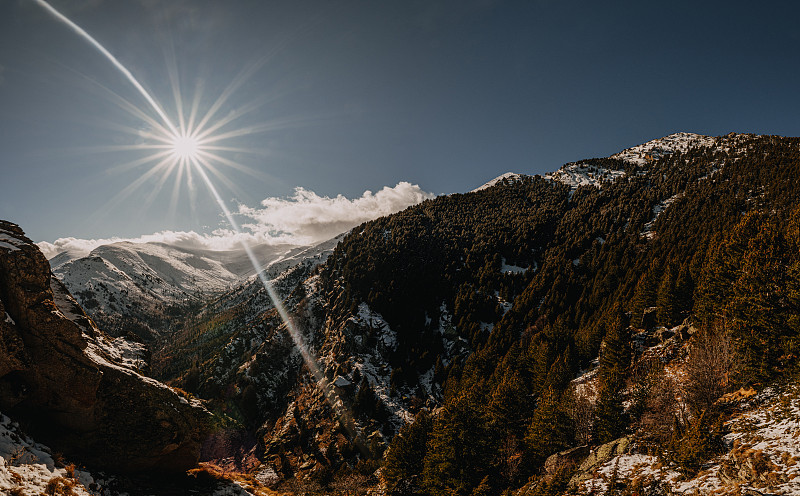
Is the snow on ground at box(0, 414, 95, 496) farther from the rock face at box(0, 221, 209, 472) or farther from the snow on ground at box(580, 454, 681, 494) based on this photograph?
the snow on ground at box(580, 454, 681, 494)

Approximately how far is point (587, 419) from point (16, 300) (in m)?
45.1

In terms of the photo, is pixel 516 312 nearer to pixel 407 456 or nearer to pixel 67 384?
pixel 407 456

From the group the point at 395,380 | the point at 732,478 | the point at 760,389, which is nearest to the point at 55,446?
the point at 732,478

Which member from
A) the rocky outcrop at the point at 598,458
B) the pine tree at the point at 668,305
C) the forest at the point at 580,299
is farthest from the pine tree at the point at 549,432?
the pine tree at the point at 668,305

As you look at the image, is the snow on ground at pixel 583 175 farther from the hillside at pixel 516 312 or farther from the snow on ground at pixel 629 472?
the snow on ground at pixel 629 472

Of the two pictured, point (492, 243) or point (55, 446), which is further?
point (492, 243)

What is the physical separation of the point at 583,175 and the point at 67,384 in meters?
210

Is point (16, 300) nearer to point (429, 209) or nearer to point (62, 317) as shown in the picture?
point (62, 317)

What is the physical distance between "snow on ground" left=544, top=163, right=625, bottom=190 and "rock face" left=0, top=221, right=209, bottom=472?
176527mm

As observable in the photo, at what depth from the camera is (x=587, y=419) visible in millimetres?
28469

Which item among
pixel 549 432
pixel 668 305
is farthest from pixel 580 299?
pixel 549 432

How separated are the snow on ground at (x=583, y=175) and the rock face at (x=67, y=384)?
17653 centimetres

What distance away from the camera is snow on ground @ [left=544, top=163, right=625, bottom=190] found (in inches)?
6099

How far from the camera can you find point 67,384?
17141 mm
